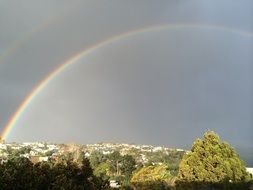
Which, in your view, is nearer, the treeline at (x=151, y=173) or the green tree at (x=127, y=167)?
the treeline at (x=151, y=173)

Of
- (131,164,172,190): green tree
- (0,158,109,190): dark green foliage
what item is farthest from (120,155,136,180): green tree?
(0,158,109,190): dark green foliage

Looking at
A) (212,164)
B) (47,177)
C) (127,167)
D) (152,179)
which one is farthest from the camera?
(127,167)

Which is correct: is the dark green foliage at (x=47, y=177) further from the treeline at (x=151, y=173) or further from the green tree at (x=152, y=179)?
the green tree at (x=152, y=179)

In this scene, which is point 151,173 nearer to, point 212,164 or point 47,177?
point 212,164

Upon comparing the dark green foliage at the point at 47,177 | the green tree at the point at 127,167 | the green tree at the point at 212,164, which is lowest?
the dark green foliage at the point at 47,177

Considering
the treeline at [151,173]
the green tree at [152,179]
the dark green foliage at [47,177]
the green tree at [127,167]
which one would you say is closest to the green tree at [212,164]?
the treeline at [151,173]

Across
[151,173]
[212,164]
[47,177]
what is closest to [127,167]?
[151,173]
